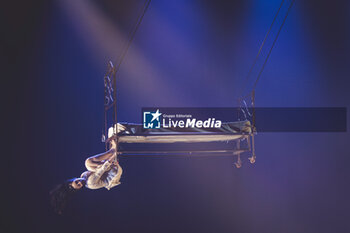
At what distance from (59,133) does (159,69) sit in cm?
209

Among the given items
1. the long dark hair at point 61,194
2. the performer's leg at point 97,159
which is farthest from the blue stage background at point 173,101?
the performer's leg at point 97,159

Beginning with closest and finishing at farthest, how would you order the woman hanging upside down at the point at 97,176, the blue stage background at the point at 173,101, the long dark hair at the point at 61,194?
the woman hanging upside down at the point at 97,176 → the long dark hair at the point at 61,194 → the blue stage background at the point at 173,101

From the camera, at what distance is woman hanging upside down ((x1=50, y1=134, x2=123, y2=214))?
3503 millimetres

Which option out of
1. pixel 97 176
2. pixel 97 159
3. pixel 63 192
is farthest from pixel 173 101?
pixel 63 192

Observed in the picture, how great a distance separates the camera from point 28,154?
493cm

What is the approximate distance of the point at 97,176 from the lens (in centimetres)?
352

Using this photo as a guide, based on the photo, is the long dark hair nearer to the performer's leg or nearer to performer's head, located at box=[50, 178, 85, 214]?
performer's head, located at box=[50, 178, 85, 214]

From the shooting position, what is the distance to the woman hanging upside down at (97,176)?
3.50 metres

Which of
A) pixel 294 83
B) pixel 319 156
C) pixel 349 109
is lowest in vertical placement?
pixel 319 156

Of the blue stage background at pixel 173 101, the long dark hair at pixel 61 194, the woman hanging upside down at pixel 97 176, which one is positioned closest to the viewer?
the woman hanging upside down at pixel 97 176

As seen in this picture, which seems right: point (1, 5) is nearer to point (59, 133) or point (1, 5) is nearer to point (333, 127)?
point (59, 133)

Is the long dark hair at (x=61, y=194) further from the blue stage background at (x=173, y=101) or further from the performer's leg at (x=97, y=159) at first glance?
the blue stage background at (x=173, y=101)

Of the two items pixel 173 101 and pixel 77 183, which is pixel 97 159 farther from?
pixel 173 101

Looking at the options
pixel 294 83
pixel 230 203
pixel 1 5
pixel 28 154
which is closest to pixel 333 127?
pixel 294 83
